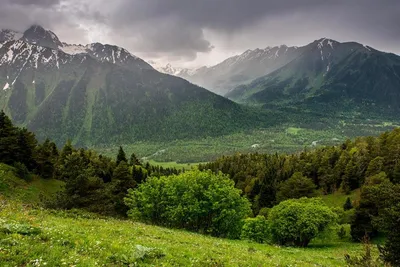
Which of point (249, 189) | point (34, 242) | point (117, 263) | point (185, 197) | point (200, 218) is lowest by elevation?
point (249, 189)

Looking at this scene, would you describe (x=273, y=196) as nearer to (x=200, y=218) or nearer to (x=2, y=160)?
(x=200, y=218)

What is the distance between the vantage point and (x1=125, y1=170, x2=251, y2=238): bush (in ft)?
168

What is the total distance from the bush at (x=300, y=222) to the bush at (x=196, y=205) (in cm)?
636

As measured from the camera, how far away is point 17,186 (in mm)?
56594

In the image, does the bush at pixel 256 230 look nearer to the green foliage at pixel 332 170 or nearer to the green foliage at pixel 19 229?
the green foliage at pixel 332 170

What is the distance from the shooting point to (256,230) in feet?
190

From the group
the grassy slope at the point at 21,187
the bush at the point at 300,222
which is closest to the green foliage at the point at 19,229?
the grassy slope at the point at 21,187

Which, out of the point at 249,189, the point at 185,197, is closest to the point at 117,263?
the point at 185,197

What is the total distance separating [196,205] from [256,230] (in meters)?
15.0

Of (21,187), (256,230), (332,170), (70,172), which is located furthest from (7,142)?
(332,170)

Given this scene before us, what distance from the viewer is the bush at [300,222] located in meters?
49.4

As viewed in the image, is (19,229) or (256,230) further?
(256,230)

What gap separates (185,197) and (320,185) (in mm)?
74362

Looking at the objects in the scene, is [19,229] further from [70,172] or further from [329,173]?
[329,173]
